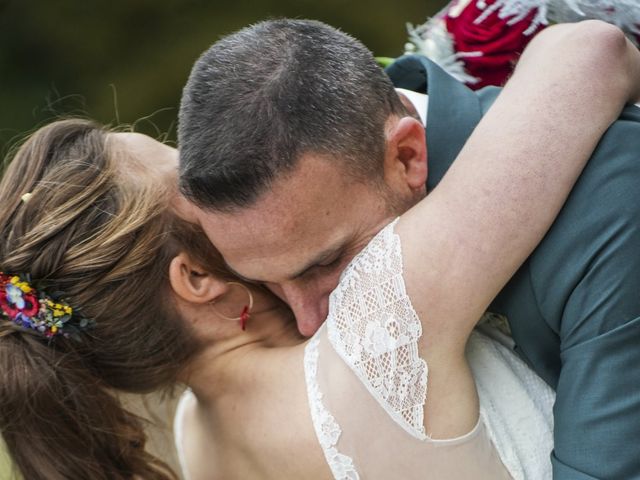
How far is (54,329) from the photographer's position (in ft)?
7.29

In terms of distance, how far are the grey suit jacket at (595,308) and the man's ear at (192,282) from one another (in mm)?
677

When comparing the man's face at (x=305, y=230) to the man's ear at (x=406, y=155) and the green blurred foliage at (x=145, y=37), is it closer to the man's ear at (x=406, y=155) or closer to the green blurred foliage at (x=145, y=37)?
the man's ear at (x=406, y=155)

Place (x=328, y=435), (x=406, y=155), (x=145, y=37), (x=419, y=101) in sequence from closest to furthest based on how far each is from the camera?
1. (x=328, y=435)
2. (x=406, y=155)
3. (x=419, y=101)
4. (x=145, y=37)

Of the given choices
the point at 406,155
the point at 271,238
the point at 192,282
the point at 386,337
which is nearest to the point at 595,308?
the point at 386,337

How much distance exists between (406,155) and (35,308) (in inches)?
34.1

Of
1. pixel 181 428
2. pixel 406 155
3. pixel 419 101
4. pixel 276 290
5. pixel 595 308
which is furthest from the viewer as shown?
pixel 181 428

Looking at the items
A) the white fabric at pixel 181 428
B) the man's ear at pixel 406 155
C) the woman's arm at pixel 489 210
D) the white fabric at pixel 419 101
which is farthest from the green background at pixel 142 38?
the woman's arm at pixel 489 210

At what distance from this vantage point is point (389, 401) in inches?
76.4

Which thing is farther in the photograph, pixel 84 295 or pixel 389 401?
pixel 84 295

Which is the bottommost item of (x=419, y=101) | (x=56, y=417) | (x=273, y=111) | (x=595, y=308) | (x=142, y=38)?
(x=142, y=38)

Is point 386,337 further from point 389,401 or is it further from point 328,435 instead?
point 328,435

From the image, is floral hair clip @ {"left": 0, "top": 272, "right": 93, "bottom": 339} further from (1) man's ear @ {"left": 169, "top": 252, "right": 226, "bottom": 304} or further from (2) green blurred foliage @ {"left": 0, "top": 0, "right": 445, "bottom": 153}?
(2) green blurred foliage @ {"left": 0, "top": 0, "right": 445, "bottom": 153}

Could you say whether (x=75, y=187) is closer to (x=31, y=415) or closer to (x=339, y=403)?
(x=31, y=415)

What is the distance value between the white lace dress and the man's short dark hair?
238mm
